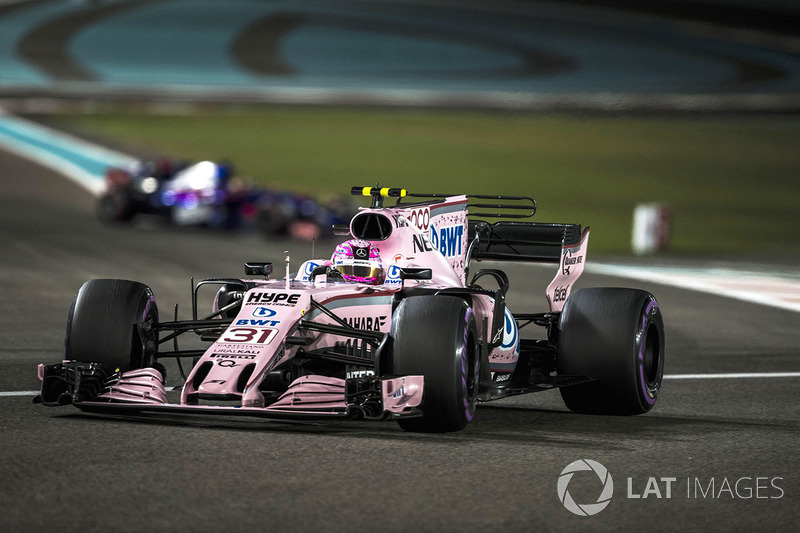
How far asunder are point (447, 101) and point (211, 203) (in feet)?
80.4

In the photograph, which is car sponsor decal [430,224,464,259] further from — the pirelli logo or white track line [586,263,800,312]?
white track line [586,263,800,312]

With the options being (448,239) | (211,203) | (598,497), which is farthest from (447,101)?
(598,497)

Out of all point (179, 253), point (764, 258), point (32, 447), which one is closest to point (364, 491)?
point (32, 447)

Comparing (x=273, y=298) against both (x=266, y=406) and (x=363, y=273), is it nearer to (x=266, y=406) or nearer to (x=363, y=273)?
(x=266, y=406)

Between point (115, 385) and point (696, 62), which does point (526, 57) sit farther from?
point (115, 385)

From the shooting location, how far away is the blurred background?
32969mm

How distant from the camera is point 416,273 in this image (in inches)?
374

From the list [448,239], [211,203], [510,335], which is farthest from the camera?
[211,203]

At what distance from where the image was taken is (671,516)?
22.1ft

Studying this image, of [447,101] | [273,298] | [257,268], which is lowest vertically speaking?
[273,298]

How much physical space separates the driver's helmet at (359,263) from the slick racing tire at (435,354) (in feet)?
4.03

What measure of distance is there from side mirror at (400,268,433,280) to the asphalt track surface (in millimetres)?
1053

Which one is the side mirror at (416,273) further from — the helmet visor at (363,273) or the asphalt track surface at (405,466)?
the asphalt track surface at (405,466)

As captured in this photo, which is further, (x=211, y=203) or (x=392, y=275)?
(x=211, y=203)
